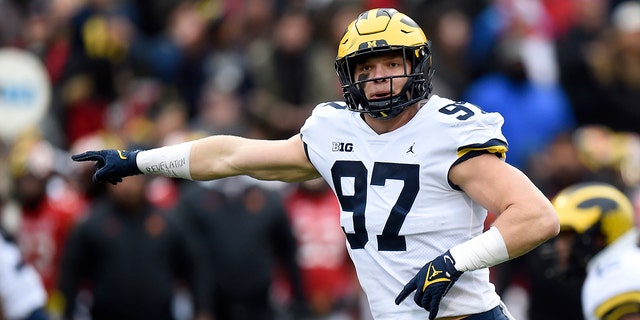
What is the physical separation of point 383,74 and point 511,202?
2.54 feet

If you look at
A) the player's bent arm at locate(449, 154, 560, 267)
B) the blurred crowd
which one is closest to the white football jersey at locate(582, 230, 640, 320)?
the player's bent arm at locate(449, 154, 560, 267)

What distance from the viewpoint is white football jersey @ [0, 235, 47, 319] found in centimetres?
798

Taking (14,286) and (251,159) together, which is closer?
(251,159)

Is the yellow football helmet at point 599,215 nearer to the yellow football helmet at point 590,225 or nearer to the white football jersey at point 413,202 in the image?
the yellow football helmet at point 590,225

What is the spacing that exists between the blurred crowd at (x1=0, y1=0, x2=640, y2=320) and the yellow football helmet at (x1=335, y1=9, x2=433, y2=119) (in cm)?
400

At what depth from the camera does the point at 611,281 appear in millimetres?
6438

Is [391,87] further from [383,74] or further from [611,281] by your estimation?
[611,281]

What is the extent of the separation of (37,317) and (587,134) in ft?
18.0

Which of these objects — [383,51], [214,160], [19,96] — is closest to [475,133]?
[383,51]

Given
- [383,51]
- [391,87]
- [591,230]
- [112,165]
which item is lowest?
[591,230]

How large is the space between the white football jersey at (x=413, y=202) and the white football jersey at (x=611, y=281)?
2.64 feet

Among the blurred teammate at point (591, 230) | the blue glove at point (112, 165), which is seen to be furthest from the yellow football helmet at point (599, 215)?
the blue glove at point (112, 165)

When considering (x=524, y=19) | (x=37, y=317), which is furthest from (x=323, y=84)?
(x=37, y=317)

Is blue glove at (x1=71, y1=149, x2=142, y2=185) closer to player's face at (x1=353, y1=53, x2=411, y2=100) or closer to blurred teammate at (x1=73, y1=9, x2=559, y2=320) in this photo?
blurred teammate at (x1=73, y1=9, x2=559, y2=320)
